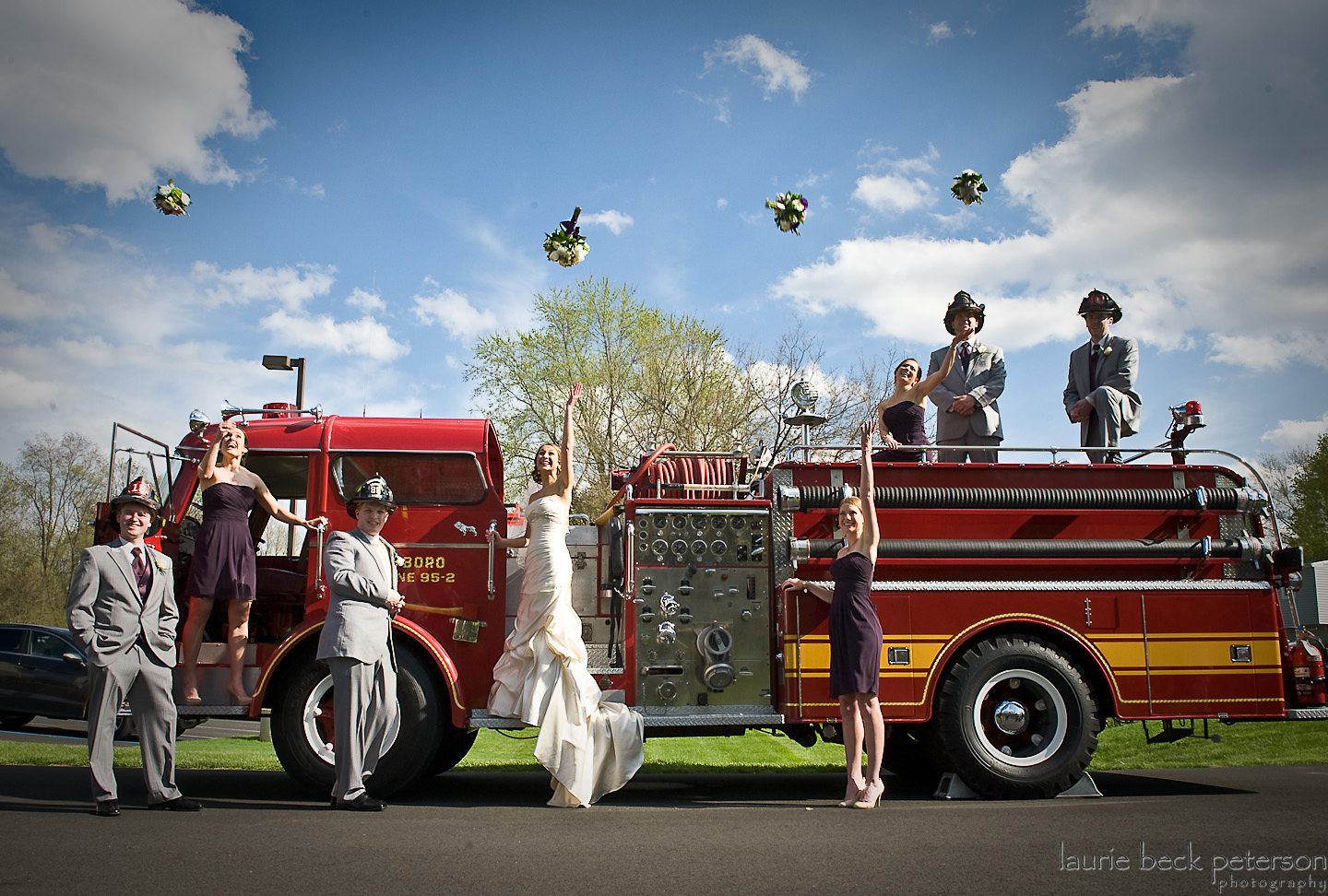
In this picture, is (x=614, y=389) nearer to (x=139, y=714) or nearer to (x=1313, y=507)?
(x=139, y=714)

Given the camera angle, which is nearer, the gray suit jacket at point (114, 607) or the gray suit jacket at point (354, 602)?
the gray suit jacket at point (114, 607)

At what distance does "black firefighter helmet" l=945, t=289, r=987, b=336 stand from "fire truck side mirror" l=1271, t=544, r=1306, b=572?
293 centimetres

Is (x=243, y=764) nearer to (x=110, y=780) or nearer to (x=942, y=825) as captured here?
(x=110, y=780)

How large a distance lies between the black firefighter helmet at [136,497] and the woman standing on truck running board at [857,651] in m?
4.70

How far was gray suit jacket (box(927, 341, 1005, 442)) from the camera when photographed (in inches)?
316

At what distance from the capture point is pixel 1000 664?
678 centimetres

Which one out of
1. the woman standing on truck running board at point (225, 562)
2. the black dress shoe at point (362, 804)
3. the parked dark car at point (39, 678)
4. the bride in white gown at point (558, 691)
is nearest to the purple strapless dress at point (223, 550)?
the woman standing on truck running board at point (225, 562)

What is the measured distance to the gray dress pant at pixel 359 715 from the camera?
5988mm

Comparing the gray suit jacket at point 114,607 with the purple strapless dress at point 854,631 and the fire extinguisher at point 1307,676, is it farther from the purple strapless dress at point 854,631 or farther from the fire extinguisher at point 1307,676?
the fire extinguisher at point 1307,676

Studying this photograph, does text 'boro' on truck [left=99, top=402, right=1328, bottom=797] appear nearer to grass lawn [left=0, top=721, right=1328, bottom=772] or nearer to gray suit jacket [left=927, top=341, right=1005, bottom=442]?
gray suit jacket [left=927, top=341, right=1005, bottom=442]

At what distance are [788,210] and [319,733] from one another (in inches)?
224

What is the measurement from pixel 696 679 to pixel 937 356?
12.1 feet

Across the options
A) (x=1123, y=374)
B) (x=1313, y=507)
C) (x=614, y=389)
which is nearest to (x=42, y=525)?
(x=614, y=389)

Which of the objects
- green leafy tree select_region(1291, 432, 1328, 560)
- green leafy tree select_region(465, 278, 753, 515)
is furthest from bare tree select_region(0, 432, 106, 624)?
green leafy tree select_region(1291, 432, 1328, 560)
